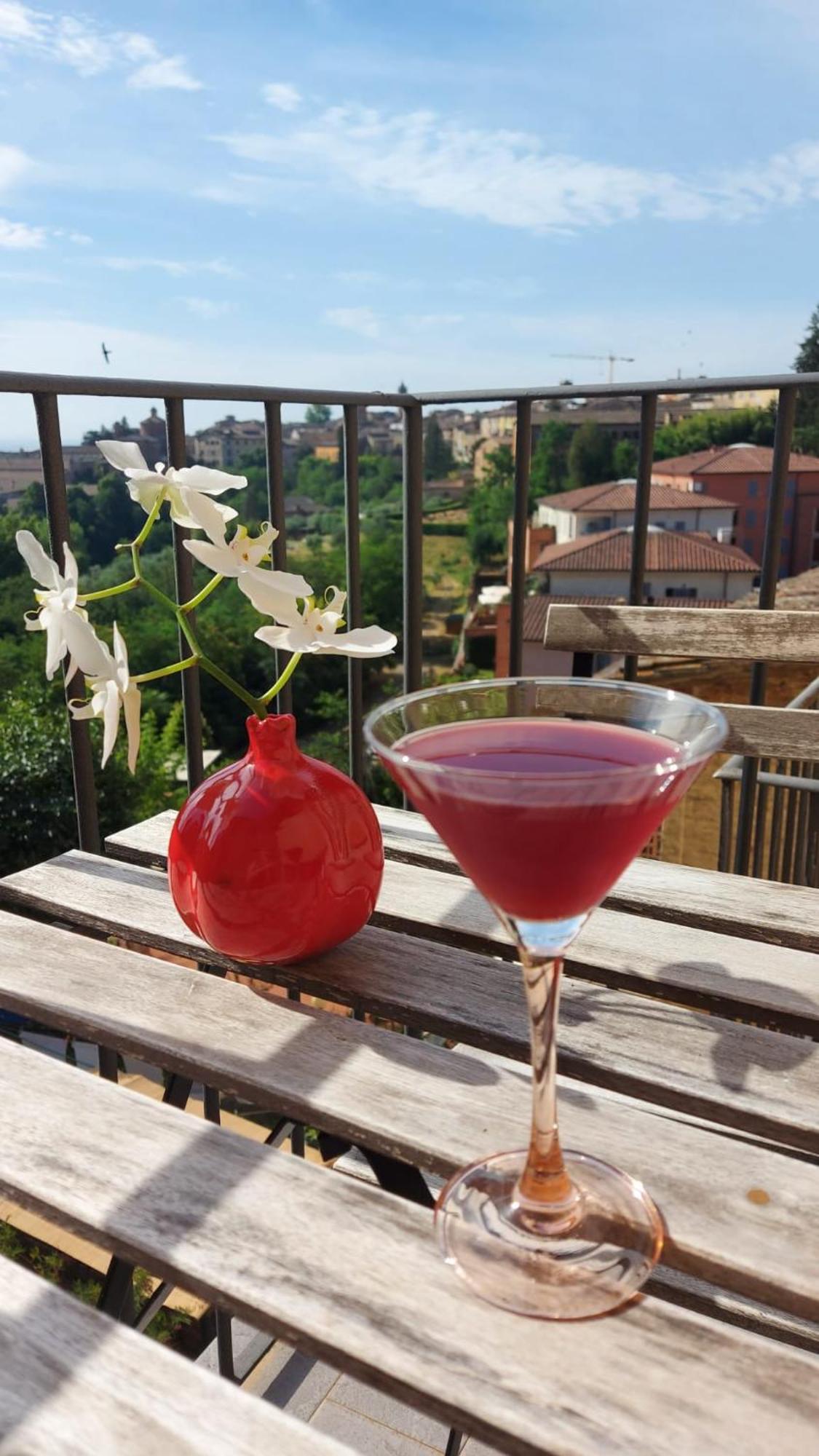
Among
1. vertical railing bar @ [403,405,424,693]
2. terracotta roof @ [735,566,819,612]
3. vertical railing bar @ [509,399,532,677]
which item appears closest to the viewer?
vertical railing bar @ [509,399,532,677]

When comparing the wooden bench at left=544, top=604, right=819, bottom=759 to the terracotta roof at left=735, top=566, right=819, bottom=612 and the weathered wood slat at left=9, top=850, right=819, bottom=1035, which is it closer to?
the weathered wood slat at left=9, top=850, right=819, bottom=1035

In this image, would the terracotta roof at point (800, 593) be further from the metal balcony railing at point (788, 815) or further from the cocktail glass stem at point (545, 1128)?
the cocktail glass stem at point (545, 1128)

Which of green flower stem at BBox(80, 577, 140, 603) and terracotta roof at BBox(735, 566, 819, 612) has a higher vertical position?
green flower stem at BBox(80, 577, 140, 603)

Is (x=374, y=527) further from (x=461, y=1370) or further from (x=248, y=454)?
(x=461, y=1370)

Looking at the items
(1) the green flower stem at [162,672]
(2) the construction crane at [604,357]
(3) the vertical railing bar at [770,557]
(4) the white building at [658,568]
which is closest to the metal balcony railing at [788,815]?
(3) the vertical railing bar at [770,557]

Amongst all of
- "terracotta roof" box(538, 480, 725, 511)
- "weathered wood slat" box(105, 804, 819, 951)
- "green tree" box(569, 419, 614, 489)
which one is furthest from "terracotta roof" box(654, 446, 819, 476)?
"weathered wood slat" box(105, 804, 819, 951)

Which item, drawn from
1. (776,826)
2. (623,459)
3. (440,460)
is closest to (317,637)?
(776,826)

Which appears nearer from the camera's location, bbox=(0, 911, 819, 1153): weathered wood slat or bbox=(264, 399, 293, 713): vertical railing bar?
bbox=(0, 911, 819, 1153): weathered wood slat

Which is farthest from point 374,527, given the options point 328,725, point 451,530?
point 451,530
